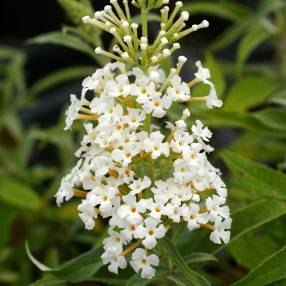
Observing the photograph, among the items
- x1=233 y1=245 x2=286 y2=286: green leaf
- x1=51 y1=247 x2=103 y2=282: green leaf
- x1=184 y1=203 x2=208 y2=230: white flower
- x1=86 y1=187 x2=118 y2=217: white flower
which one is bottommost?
x1=233 y1=245 x2=286 y2=286: green leaf

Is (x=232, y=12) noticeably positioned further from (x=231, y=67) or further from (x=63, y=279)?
(x=63, y=279)

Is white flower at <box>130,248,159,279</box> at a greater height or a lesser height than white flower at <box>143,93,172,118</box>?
lesser

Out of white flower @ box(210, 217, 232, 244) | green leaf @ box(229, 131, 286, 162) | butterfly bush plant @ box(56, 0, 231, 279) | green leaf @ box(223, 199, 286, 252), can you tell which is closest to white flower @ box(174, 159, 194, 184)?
butterfly bush plant @ box(56, 0, 231, 279)

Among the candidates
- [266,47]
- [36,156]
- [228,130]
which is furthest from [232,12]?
[36,156]

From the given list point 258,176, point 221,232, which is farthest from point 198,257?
point 258,176

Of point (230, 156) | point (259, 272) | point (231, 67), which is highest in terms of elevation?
point (231, 67)

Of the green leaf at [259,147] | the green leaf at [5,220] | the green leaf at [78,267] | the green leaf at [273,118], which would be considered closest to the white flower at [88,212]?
the green leaf at [78,267]

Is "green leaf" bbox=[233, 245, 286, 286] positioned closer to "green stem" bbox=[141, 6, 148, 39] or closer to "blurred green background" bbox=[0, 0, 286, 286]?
"blurred green background" bbox=[0, 0, 286, 286]
